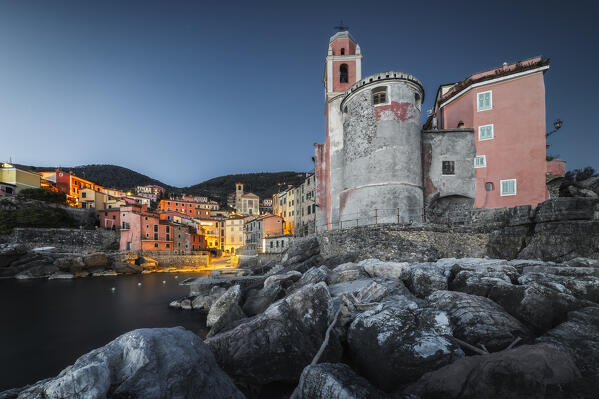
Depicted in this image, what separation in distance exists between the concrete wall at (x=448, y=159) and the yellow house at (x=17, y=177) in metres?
65.7

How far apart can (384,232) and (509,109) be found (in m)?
12.9

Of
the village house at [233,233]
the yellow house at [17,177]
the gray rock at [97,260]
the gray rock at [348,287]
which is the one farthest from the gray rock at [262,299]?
the yellow house at [17,177]

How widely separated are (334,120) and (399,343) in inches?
856

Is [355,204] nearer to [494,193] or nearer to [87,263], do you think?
[494,193]

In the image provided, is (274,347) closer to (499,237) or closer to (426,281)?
(426,281)

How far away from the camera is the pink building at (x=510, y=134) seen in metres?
16.7

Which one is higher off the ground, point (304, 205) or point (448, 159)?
point (448, 159)

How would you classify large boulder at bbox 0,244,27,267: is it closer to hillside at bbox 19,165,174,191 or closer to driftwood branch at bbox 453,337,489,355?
driftwood branch at bbox 453,337,489,355

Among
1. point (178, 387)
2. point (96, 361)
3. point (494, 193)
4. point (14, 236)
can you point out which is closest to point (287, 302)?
point (178, 387)

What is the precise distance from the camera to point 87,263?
34.1m

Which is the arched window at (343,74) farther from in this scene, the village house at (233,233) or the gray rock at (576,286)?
the village house at (233,233)

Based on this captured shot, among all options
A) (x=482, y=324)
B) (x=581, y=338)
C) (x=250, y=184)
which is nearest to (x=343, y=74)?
(x=482, y=324)

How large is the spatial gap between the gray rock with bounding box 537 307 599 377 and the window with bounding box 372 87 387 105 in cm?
1673

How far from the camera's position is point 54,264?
3325cm
